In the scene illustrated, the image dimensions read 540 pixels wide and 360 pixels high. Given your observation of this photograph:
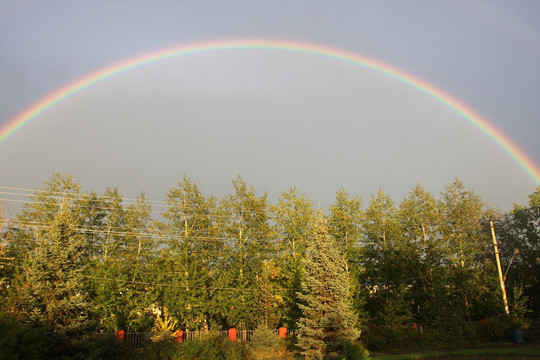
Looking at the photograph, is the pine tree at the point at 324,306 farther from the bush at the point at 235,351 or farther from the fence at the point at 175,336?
the fence at the point at 175,336

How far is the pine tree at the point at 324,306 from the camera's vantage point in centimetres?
1973

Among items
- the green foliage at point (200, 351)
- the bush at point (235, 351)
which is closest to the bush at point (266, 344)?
the bush at point (235, 351)

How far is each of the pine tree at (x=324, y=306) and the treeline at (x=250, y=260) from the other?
5401 millimetres

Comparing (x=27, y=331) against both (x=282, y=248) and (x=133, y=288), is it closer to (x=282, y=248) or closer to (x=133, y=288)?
(x=133, y=288)

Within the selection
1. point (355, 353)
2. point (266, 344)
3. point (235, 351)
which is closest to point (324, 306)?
point (355, 353)

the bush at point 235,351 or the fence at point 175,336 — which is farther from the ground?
the fence at point 175,336

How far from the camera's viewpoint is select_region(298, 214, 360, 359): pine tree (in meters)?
19.7

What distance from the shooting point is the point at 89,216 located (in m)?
44.9

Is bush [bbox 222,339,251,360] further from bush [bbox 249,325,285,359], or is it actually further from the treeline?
the treeline

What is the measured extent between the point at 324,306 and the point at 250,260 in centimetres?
1881

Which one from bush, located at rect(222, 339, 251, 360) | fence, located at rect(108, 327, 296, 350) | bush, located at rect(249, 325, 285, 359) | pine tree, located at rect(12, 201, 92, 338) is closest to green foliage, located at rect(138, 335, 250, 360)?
bush, located at rect(222, 339, 251, 360)

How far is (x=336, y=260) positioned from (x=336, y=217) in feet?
63.3

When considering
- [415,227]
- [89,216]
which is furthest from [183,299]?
[415,227]

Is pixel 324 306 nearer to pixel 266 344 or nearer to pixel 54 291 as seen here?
pixel 266 344
